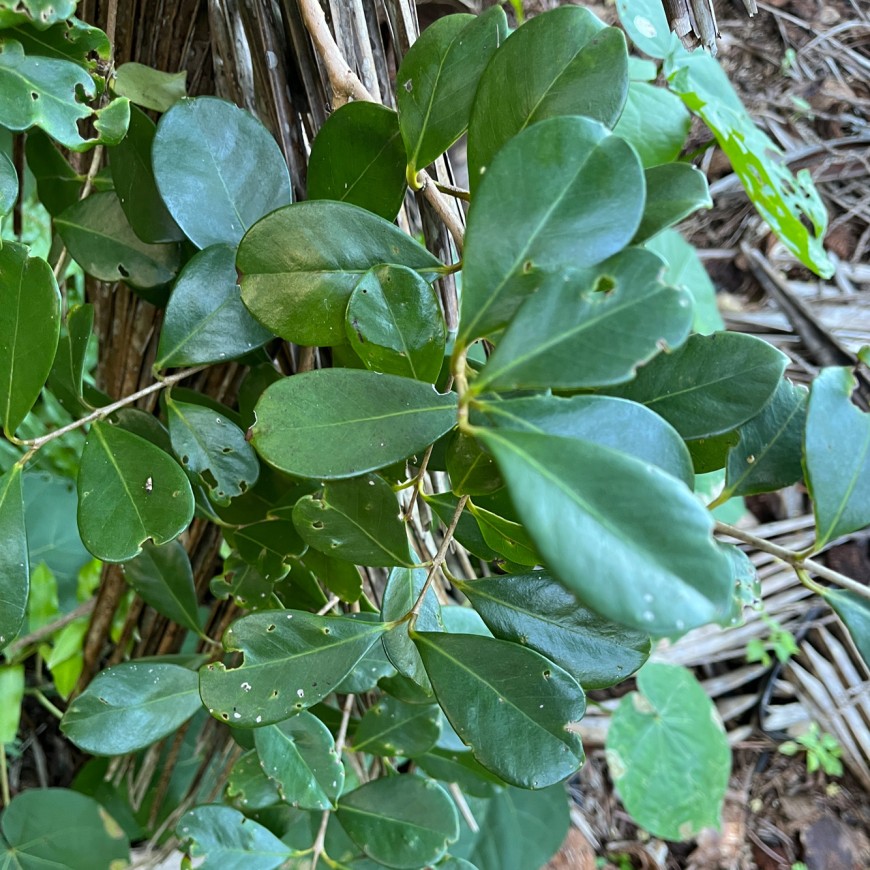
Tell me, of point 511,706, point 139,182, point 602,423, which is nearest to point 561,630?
point 511,706

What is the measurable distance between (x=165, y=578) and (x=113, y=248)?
28cm

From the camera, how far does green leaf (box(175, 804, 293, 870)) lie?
0.55 m

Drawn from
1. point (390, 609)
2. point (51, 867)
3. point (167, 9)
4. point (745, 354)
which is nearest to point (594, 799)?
point (51, 867)

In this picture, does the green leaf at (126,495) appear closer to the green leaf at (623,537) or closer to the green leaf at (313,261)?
the green leaf at (313,261)

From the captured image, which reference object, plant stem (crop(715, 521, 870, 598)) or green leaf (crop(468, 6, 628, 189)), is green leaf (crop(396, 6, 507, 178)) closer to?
green leaf (crop(468, 6, 628, 189))

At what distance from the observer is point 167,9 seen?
566 mm

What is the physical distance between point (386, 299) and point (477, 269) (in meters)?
0.09

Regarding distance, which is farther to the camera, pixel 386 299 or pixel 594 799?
pixel 594 799

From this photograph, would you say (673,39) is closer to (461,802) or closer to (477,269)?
(477,269)

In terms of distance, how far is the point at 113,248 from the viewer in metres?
0.50

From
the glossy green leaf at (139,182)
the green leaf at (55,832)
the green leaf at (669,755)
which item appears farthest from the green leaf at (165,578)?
the green leaf at (669,755)

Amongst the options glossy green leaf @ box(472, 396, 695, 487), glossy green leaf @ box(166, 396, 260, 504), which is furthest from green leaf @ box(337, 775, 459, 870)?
glossy green leaf @ box(472, 396, 695, 487)

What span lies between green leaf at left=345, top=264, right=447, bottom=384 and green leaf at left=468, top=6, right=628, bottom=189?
72 millimetres

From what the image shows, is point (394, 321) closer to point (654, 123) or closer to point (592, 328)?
point (592, 328)
